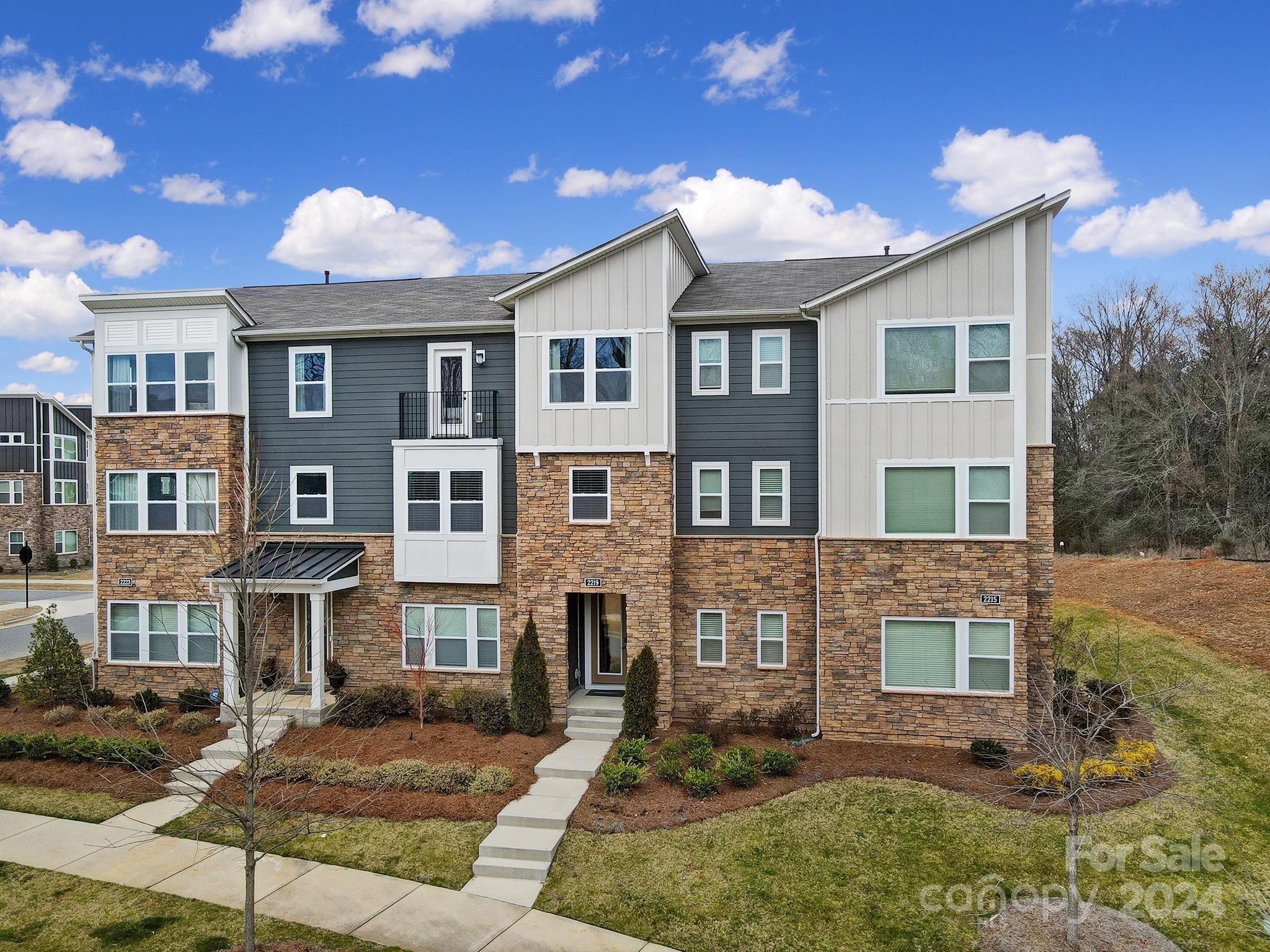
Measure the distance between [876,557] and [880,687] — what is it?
227cm

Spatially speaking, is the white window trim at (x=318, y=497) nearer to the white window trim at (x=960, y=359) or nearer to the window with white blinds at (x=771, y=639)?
the window with white blinds at (x=771, y=639)

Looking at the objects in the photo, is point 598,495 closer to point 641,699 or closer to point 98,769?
point 641,699

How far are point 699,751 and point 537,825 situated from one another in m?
2.87

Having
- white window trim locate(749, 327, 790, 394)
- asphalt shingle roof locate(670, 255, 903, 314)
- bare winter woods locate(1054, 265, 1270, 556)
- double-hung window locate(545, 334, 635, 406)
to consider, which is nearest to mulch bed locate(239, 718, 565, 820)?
double-hung window locate(545, 334, 635, 406)

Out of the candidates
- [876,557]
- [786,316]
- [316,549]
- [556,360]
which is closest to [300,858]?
[316,549]

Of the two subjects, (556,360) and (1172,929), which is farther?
(556,360)

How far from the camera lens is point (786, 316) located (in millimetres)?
13742

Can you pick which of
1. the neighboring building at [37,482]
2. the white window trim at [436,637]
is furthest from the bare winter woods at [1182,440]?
the neighboring building at [37,482]

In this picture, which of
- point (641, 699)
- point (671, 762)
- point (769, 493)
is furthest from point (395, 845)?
point (769, 493)

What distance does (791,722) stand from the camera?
519 inches

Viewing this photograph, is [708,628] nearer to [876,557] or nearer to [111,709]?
[876,557]

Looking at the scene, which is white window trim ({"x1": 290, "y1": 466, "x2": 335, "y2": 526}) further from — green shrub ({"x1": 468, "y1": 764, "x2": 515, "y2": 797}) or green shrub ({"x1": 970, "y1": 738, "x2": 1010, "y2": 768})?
green shrub ({"x1": 970, "y1": 738, "x2": 1010, "y2": 768})

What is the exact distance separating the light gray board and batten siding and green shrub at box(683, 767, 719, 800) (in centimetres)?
799

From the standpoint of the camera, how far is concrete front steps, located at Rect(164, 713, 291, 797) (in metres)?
11.5
